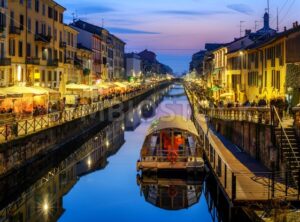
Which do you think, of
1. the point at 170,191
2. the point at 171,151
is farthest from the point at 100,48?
the point at 170,191

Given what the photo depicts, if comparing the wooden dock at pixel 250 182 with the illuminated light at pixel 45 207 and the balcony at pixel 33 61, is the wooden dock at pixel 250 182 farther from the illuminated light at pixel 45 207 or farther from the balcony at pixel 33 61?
the balcony at pixel 33 61

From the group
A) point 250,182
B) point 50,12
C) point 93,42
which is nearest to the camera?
point 250,182

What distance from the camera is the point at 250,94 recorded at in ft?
197

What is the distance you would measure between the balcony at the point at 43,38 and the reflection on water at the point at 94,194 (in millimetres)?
26176

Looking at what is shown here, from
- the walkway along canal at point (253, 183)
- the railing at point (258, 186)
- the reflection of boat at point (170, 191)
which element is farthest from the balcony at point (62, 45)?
the railing at point (258, 186)

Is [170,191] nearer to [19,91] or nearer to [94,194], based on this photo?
[94,194]

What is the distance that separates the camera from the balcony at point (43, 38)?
6206 centimetres

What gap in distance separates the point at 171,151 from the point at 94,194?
5.24 metres

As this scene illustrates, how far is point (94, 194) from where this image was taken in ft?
97.1

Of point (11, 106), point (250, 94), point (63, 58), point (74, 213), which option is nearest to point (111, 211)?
point (74, 213)

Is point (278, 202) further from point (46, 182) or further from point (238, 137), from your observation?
point (238, 137)

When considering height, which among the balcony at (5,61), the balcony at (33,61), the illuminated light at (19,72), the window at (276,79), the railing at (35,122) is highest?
the balcony at (33,61)

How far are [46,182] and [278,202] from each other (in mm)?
14878

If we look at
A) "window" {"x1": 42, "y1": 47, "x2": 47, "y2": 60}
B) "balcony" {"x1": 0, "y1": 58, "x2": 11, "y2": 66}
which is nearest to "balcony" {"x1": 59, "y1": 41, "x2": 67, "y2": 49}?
"window" {"x1": 42, "y1": 47, "x2": 47, "y2": 60}
